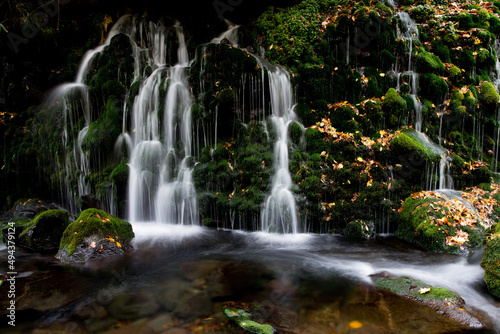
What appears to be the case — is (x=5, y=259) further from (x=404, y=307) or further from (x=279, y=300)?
(x=404, y=307)

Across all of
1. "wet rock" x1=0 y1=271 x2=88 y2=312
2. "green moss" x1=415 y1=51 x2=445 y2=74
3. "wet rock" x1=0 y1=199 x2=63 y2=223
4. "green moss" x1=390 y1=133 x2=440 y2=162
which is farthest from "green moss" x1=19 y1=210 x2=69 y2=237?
"green moss" x1=415 y1=51 x2=445 y2=74

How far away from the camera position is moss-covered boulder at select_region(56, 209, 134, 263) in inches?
222

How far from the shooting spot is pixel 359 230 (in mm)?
7035

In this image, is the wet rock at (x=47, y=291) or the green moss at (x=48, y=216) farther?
the green moss at (x=48, y=216)

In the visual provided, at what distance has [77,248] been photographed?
5672mm

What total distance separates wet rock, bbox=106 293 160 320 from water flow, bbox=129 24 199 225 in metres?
3.75

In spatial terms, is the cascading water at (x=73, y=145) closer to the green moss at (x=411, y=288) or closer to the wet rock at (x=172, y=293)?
the wet rock at (x=172, y=293)

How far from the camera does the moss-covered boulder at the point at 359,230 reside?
276 inches

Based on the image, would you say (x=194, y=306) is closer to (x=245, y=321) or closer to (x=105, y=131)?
(x=245, y=321)

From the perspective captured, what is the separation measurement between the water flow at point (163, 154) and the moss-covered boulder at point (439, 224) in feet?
17.7

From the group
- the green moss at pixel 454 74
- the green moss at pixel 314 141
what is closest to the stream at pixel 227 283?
the green moss at pixel 314 141

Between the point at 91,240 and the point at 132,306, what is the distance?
2424mm

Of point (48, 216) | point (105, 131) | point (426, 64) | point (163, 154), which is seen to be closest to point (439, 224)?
point (426, 64)

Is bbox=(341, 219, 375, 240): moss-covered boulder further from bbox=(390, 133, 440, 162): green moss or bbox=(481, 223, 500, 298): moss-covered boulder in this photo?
bbox=(481, 223, 500, 298): moss-covered boulder
